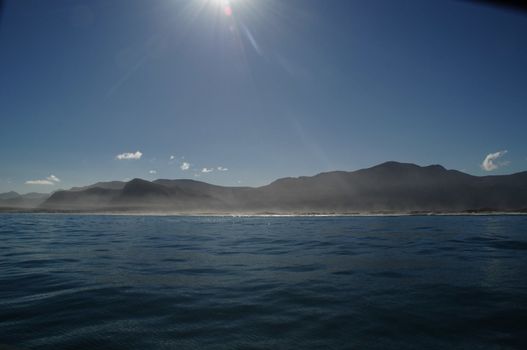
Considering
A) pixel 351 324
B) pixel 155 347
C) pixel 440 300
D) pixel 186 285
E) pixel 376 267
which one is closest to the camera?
pixel 155 347

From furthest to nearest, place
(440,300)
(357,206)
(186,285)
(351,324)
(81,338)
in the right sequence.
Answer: (357,206) → (186,285) → (440,300) → (351,324) → (81,338)

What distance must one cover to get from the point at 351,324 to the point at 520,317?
3.94 m

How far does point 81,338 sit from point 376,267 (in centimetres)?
1115

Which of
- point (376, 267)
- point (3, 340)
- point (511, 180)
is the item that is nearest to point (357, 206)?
point (511, 180)

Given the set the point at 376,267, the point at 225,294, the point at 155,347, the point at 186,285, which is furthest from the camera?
the point at 376,267

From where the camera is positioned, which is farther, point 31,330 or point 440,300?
point 440,300

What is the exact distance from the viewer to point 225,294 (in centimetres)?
931

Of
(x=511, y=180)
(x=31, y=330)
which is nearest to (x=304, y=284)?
(x=31, y=330)

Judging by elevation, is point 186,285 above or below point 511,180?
below

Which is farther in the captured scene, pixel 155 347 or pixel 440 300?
pixel 440 300

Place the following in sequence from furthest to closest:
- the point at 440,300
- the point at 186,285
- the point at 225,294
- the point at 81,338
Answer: the point at 186,285 < the point at 225,294 < the point at 440,300 < the point at 81,338

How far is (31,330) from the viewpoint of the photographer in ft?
21.3

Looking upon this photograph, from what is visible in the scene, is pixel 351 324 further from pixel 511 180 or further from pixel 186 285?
pixel 511 180

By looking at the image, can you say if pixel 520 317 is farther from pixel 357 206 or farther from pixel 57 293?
pixel 357 206
